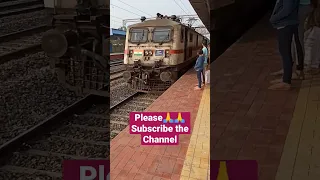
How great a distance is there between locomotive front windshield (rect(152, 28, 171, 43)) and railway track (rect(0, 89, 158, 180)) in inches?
24.1

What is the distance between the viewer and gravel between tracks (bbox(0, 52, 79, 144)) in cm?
363

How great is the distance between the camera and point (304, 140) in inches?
93.0

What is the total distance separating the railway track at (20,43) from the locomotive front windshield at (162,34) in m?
2.87

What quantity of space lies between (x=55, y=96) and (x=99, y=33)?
1.13 m

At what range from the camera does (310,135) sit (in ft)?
7.90

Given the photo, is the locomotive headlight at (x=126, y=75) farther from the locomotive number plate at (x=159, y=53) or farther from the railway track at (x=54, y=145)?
the railway track at (x=54, y=145)

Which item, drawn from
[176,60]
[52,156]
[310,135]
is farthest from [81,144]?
[310,135]

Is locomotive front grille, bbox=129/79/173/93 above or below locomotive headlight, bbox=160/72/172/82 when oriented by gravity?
below

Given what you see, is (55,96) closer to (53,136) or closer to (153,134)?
(53,136)

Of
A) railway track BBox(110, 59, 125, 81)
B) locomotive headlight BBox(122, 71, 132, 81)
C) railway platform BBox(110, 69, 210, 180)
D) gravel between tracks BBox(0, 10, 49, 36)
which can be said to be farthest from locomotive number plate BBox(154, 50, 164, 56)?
gravel between tracks BBox(0, 10, 49, 36)

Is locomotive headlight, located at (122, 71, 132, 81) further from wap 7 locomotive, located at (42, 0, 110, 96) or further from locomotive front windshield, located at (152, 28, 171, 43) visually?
wap 7 locomotive, located at (42, 0, 110, 96)

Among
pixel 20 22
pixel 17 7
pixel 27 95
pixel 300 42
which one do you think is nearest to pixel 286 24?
pixel 300 42

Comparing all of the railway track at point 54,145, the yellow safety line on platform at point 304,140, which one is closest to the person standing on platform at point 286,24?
the yellow safety line on platform at point 304,140

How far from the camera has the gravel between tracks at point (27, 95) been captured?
3.63 metres
